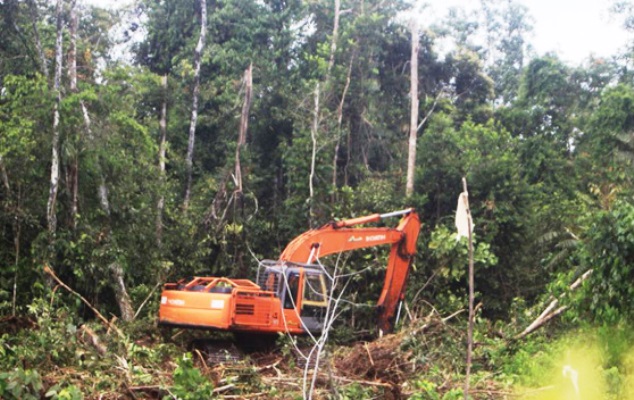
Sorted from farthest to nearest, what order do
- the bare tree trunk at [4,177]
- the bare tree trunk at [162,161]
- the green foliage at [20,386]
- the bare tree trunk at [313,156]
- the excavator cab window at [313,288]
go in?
the bare tree trunk at [313,156]
the bare tree trunk at [162,161]
the bare tree trunk at [4,177]
the excavator cab window at [313,288]
the green foliage at [20,386]

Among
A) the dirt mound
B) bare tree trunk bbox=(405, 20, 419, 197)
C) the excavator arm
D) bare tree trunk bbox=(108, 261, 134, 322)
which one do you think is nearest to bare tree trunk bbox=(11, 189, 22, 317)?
bare tree trunk bbox=(108, 261, 134, 322)

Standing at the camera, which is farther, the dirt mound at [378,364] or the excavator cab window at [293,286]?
the excavator cab window at [293,286]

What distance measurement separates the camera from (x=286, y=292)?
12.3 m

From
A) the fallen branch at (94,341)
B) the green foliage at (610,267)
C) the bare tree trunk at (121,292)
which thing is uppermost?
the green foliage at (610,267)

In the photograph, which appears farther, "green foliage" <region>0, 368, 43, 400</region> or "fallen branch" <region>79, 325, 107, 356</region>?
"fallen branch" <region>79, 325, 107, 356</region>

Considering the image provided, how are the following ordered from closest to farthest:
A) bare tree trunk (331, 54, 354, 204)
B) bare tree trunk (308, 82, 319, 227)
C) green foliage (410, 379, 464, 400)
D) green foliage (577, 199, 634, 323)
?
green foliage (410, 379, 464, 400)
green foliage (577, 199, 634, 323)
bare tree trunk (308, 82, 319, 227)
bare tree trunk (331, 54, 354, 204)

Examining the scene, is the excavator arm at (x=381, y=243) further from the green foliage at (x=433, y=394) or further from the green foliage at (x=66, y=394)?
the green foliage at (x=66, y=394)

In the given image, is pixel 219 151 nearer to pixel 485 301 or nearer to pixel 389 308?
pixel 485 301

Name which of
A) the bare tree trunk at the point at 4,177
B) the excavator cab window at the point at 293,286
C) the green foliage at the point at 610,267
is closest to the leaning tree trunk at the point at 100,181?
the bare tree trunk at the point at 4,177

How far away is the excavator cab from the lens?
12281mm

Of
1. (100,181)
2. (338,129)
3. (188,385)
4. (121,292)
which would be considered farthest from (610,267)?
(338,129)

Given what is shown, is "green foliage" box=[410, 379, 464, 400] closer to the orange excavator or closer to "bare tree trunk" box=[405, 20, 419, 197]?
the orange excavator

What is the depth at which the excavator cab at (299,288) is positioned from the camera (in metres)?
12.3

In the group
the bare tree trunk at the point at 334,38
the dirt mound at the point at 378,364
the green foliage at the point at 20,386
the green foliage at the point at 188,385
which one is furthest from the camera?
the bare tree trunk at the point at 334,38
